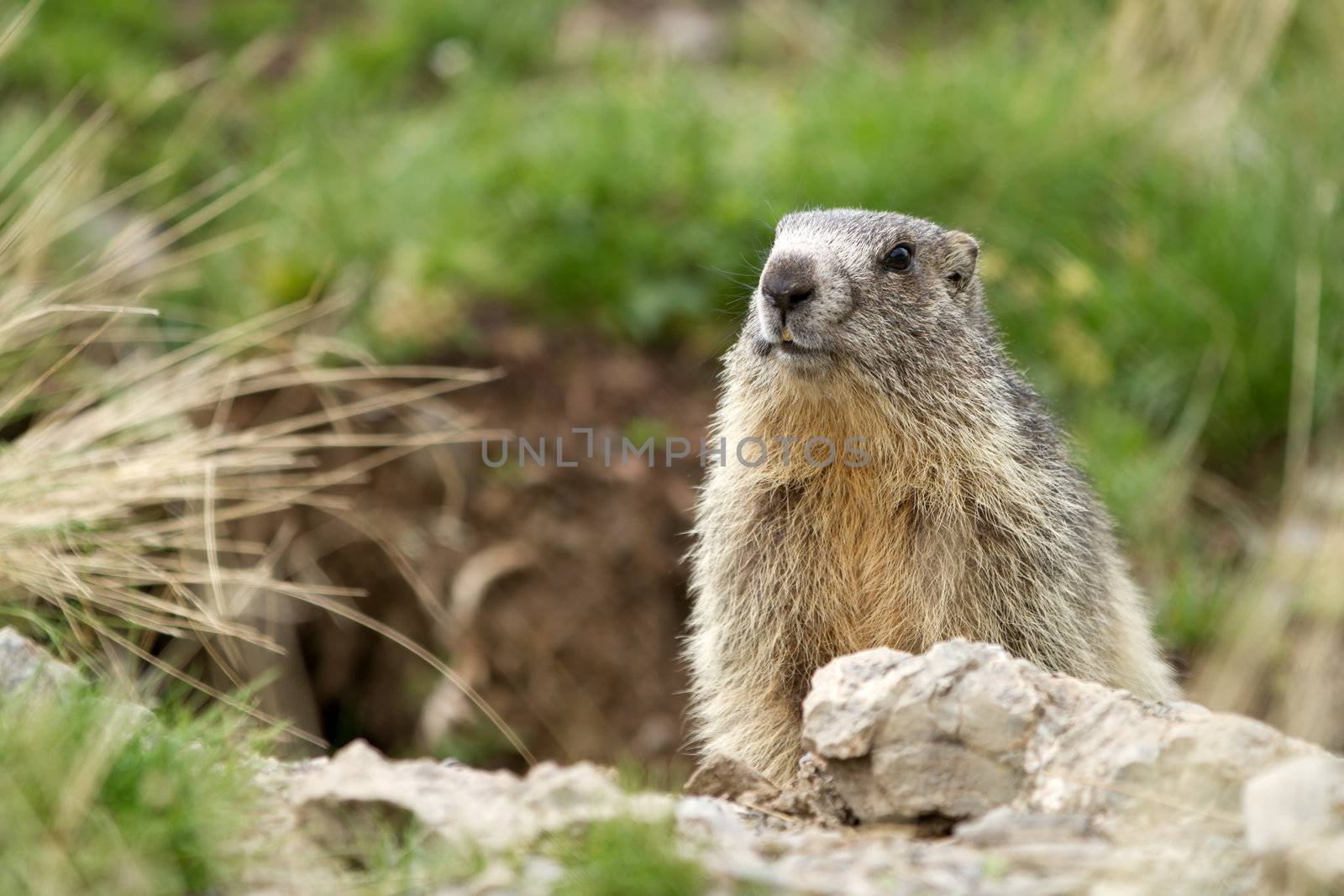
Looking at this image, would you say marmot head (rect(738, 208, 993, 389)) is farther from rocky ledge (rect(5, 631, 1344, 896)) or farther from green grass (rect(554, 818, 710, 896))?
green grass (rect(554, 818, 710, 896))

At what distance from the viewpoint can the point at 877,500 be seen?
4.78m

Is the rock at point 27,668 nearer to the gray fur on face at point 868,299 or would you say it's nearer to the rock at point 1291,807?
the gray fur on face at point 868,299

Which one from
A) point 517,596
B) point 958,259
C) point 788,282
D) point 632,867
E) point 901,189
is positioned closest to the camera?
point 632,867

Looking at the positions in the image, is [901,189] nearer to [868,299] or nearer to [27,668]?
[868,299]

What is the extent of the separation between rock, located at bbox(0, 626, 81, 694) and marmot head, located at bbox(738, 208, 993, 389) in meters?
2.32

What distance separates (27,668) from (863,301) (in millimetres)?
2774

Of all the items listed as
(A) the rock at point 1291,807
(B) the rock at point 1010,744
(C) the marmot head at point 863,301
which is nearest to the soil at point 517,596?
(C) the marmot head at point 863,301

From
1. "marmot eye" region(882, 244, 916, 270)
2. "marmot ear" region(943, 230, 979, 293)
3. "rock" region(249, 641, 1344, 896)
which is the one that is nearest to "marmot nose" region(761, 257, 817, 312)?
"marmot eye" region(882, 244, 916, 270)

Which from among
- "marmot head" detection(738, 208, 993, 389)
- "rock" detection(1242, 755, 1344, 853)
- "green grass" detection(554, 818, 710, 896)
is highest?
"marmot head" detection(738, 208, 993, 389)

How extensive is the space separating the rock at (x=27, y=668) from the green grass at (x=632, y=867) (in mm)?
1639

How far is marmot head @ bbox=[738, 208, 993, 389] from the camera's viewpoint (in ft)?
15.0

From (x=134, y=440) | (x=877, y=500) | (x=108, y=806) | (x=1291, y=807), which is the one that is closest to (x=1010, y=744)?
(x=1291, y=807)

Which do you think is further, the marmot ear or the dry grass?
the marmot ear

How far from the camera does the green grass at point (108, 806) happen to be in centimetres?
291
